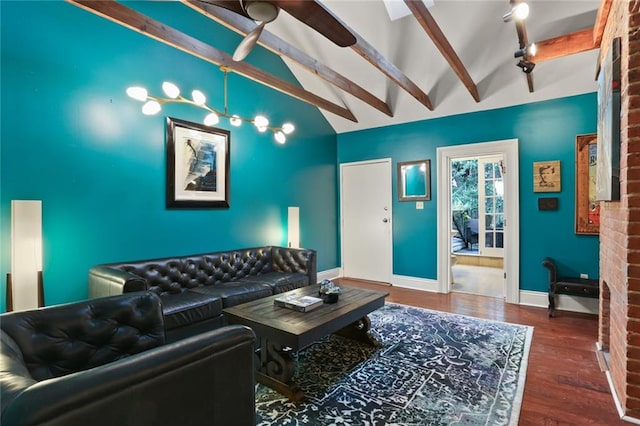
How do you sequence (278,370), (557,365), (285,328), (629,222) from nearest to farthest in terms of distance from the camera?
(629,222) → (285,328) → (278,370) → (557,365)

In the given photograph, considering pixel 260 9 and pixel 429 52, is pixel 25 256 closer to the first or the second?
pixel 260 9

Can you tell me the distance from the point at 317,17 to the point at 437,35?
1.66 m

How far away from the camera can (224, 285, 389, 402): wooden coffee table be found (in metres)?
2.07

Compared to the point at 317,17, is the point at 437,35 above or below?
above

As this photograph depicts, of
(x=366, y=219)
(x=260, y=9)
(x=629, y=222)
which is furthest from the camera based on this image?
(x=366, y=219)

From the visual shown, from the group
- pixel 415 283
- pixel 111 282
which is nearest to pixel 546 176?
pixel 415 283

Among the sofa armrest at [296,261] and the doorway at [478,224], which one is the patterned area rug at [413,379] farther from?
the doorway at [478,224]

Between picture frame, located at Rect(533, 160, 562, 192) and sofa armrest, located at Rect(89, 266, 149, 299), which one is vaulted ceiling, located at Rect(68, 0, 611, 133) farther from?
sofa armrest, located at Rect(89, 266, 149, 299)

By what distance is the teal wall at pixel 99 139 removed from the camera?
2.47 meters

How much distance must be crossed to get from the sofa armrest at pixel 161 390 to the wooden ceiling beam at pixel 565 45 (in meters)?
3.88

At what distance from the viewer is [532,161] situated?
13.4 ft

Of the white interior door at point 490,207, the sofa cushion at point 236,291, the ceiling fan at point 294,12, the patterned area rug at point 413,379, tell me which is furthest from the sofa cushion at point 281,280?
the white interior door at point 490,207

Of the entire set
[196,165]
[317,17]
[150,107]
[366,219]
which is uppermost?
[317,17]

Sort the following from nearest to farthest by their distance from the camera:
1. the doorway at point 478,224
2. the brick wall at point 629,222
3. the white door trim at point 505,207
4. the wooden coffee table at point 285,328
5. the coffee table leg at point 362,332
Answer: the brick wall at point 629,222
the wooden coffee table at point 285,328
the coffee table leg at point 362,332
the white door trim at point 505,207
the doorway at point 478,224
